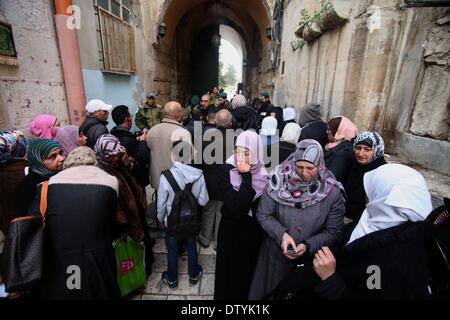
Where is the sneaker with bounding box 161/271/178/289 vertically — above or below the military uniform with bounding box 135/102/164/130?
below

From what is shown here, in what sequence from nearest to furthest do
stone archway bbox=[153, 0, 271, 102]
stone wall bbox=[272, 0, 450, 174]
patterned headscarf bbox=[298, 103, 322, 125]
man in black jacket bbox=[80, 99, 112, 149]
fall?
stone wall bbox=[272, 0, 450, 174], man in black jacket bbox=[80, 99, 112, 149], patterned headscarf bbox=[298, 103, 322, 125], stone archway bbox=[153, 0, 271, 102]

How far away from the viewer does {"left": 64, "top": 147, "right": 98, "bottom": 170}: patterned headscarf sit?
5.26 feet

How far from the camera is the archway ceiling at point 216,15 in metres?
9.41

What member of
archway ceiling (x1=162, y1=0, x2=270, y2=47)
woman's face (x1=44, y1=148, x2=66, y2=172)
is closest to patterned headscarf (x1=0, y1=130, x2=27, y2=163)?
woman's face (x1=44, y1=148, x2=66, y2=172)

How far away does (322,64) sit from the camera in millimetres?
4582

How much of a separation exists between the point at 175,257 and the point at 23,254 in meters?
1.24

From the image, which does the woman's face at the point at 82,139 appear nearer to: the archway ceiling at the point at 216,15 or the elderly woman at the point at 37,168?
the elderly woman at the point at 37,168

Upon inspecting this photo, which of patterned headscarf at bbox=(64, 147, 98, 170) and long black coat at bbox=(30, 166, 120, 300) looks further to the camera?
patterned headscarf at bbox=(64, 147, 98, 170)

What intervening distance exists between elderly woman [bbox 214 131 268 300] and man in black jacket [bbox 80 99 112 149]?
1754 mm

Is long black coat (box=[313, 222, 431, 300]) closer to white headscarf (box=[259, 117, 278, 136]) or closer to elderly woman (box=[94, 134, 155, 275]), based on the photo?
elderly woman (box=[94, 134, 155, 275])

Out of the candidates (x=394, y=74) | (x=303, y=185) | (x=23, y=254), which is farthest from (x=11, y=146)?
(x=394, y=74)

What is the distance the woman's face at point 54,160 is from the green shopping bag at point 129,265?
2.46 ft

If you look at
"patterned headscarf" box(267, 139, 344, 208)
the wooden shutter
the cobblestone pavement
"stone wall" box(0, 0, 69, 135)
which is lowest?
the cobblestone pavement
